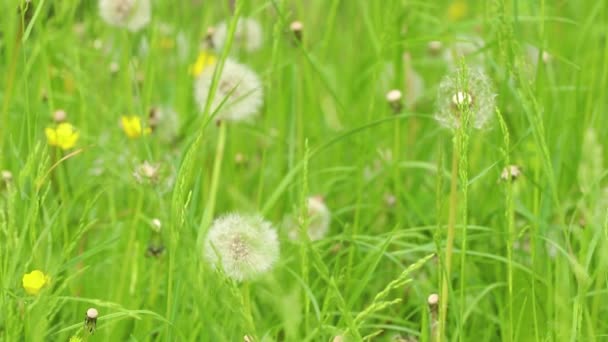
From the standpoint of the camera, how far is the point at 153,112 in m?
2.21

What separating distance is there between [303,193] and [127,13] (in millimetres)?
1061

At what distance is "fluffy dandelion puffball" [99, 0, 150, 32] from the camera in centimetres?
217

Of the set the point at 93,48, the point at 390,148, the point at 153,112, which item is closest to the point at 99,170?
the point at 153,112

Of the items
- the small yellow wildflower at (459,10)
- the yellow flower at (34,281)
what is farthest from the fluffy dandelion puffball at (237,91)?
the small yellow wildflower at (459,10)

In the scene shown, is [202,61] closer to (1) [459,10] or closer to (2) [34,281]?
(2) [34,281]

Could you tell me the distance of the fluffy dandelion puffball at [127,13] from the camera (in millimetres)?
2174

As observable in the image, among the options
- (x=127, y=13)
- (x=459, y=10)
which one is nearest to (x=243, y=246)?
(x=127, y=13)

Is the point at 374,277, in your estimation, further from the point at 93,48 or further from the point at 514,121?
the point at 93,48

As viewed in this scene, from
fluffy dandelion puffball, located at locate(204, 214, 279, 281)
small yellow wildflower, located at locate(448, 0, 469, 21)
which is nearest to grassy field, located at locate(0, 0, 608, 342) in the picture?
fluffy dandelion puffball, located at locate(204, 214, 279, 281)

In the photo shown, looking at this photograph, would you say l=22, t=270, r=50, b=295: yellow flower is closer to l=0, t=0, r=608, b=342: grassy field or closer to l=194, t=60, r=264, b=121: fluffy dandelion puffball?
l=0, t=0, r=608, b=342: grassy field

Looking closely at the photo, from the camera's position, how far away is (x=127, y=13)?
2.18 metres

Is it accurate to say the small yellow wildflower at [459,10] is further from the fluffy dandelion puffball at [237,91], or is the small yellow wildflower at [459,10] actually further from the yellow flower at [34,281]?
the yellow flower at [34,281]

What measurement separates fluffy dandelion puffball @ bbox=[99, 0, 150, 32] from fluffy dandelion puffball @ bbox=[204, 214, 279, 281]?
85 centimetres

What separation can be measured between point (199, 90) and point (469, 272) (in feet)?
2.07
